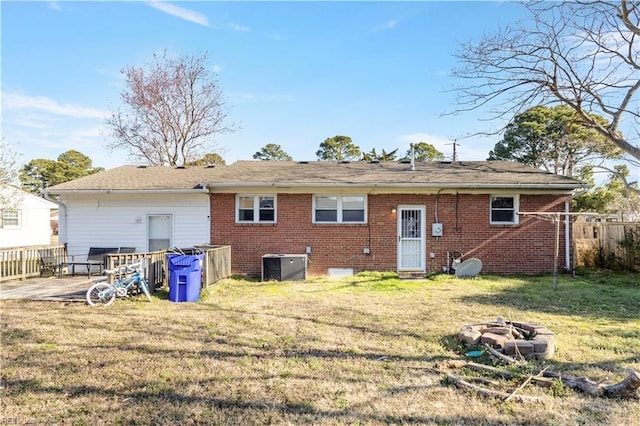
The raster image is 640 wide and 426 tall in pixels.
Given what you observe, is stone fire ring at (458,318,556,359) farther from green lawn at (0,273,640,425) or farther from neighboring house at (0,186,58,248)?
neighboring house at (0,186,58,248)

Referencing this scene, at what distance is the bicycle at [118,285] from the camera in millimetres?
7355

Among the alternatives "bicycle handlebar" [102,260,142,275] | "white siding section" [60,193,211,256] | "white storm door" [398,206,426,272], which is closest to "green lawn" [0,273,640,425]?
"bicycle handlebar" [102,260,142,275]

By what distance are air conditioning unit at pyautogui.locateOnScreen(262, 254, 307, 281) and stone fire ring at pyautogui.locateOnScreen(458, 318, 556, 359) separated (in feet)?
20.2

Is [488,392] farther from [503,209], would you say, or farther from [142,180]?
[142,180]

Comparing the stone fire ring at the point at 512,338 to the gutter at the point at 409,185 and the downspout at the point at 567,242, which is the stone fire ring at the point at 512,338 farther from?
the downspout at the point at 567,242

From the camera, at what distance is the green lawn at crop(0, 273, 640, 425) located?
3186 mm

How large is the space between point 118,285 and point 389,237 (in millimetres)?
7669

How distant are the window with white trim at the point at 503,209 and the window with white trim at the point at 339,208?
166 inches

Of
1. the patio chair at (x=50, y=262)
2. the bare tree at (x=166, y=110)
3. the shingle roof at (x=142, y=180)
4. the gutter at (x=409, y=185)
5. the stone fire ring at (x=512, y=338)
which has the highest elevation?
the bare tree at (x=166, y=110)

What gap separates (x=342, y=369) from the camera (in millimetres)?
4125

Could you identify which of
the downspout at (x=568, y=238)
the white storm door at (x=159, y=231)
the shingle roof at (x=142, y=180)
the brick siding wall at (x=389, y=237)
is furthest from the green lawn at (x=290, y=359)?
the shingle roof at (x=142, y=180)

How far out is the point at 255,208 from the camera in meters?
11.7

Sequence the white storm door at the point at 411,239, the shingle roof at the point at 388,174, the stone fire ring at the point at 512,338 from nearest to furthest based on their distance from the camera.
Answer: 1. the stone fire ring at the point at 512,338
2. the shingle roof at the point at 388,174
3. the white storm door at the point at 411,239

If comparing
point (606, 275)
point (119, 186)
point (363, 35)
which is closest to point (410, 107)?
point (363, 35)
